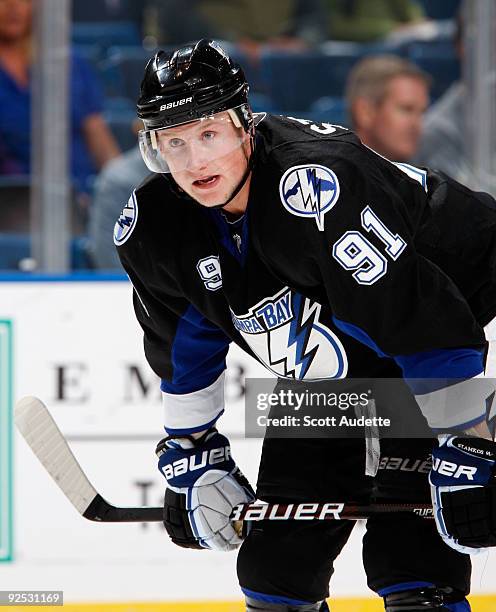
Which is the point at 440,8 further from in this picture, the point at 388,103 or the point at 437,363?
the point at 437,363

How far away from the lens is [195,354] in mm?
1987

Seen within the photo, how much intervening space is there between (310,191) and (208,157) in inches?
6.7

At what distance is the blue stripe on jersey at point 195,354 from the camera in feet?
6.37

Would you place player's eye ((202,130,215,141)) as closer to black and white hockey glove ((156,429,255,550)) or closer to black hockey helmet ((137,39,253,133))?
black hockey helmet ((137,39,253,133))

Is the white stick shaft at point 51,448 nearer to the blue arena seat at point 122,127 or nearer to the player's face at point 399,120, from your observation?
the blue arena seat at point 122,127

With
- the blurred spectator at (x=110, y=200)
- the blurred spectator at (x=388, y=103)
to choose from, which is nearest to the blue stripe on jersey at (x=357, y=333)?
the blurred spectator at (x=110, y=200)

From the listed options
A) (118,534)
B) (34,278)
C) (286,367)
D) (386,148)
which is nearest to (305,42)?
(386,148)

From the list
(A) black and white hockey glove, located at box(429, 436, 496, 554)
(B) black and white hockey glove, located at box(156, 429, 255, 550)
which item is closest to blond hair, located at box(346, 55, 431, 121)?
(B) black and white hockey glove, located at box(156, 429, 255, 550)

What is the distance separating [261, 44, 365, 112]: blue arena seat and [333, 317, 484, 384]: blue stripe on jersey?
6.34ft

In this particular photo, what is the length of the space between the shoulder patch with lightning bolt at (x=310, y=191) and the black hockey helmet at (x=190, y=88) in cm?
13

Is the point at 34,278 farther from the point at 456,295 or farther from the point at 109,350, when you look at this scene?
the point at 456,295

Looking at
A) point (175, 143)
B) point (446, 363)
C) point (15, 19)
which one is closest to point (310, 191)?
point (175, 143)

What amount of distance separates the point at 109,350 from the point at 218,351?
3.05 ft

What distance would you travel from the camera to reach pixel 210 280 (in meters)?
1.81
